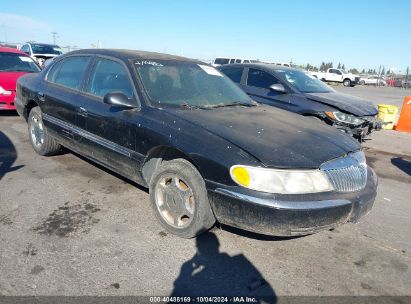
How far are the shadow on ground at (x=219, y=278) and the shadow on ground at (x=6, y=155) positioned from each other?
2.98 meters

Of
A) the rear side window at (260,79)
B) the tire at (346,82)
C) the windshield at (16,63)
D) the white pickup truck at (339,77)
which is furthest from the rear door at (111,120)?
the tire at (346,82)

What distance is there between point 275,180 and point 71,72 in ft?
10.6

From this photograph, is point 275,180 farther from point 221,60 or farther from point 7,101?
point 221,60

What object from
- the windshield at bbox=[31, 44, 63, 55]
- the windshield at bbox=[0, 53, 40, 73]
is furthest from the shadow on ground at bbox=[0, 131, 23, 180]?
the windshield at bbox=[31, 44, 63, 55]

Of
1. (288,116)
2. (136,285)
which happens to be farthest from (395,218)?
(136,285)

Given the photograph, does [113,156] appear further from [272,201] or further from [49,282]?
[272,201]

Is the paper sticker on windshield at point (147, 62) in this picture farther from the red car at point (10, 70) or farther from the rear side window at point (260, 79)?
the red car at point (10, 70)

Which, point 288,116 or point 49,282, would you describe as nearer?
point 49,282

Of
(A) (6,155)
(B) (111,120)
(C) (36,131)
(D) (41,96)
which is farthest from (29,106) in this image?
(B) (111,120)

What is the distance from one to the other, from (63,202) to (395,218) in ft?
12.1

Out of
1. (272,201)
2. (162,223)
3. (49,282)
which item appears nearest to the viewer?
(49,282)

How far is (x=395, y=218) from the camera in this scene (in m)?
4.11

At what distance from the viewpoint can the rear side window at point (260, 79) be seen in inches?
290

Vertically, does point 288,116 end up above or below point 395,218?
above
